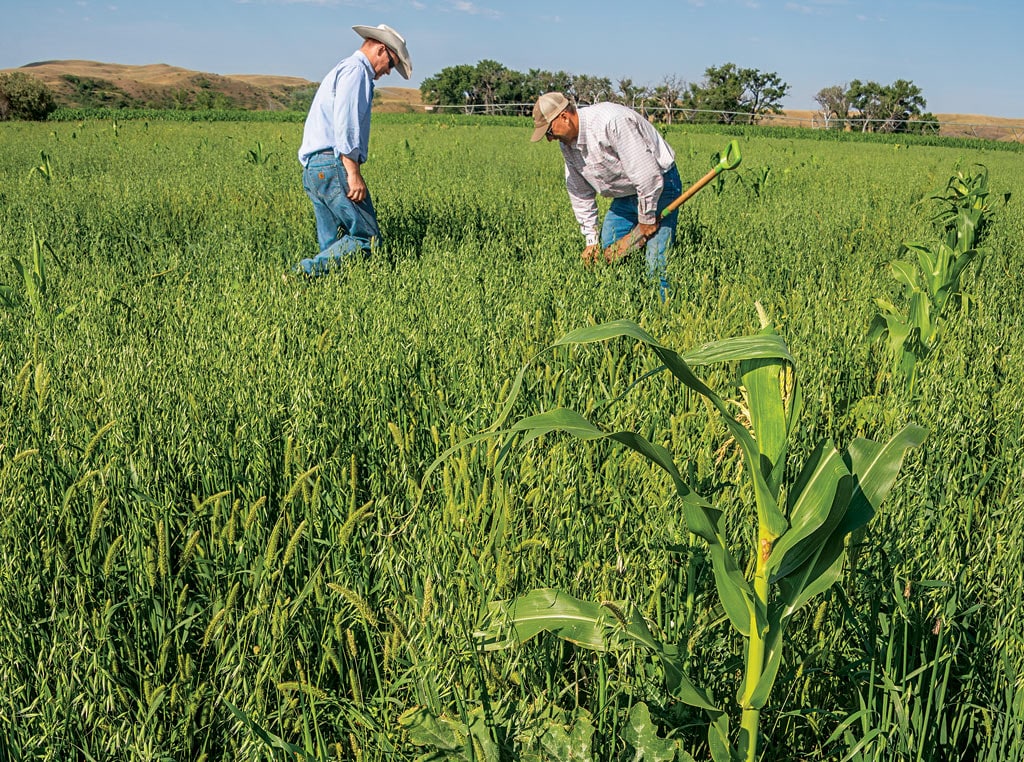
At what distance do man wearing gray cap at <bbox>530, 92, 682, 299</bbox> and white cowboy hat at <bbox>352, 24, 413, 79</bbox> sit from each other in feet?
3.60

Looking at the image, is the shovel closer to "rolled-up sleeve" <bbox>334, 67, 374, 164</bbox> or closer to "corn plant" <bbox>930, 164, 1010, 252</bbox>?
"corn plant" <bbox>930, 164, 1010, 252</bbox>

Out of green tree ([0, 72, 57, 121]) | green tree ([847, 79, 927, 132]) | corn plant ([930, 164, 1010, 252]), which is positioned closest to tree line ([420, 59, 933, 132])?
green tree ([847, 79, 927, 132])

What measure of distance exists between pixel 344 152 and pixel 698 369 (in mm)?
2895

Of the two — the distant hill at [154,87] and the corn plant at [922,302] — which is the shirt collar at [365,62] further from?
the distant hill at [154,87]

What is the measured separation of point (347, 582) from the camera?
170cm

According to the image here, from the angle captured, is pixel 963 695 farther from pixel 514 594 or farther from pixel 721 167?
pixel 721 167

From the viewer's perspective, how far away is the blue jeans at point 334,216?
4.83 metres

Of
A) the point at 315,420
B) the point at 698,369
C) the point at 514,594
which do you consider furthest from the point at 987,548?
the point at 315,420

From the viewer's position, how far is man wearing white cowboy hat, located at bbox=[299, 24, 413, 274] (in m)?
4.71

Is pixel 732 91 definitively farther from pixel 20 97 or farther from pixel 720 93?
pixel 20 97

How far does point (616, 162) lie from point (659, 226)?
0.58 m

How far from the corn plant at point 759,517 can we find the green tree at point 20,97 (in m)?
41.9

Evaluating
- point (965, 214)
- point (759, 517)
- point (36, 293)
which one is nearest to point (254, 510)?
point (759, 517)

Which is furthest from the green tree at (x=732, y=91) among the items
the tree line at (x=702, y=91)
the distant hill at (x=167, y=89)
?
the distant hill at (x=167, y=89)
